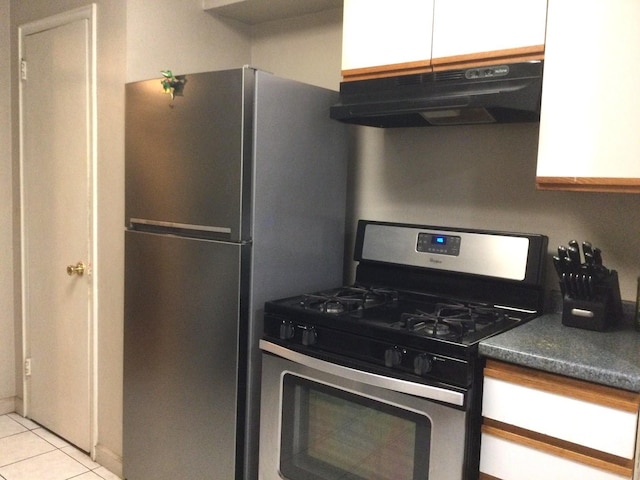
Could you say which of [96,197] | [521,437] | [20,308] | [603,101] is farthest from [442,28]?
[20,308]

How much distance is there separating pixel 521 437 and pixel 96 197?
2009 mm

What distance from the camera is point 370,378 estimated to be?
1666mm

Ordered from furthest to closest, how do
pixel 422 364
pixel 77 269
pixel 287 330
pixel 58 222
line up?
pixel 58 222
pixel 77 269
pixel 287 330
pixel 422 364

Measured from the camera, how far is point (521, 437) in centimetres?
151

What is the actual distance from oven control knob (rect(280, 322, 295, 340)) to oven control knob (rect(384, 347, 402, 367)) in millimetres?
373

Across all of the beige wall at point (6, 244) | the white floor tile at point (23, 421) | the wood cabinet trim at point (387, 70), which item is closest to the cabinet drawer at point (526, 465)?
the wood cabinet trim at point (387, 70)

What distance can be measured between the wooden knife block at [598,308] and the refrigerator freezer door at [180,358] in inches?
41.6

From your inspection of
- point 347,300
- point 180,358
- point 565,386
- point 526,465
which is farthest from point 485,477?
point 180,358

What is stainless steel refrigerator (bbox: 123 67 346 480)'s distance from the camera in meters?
1.98

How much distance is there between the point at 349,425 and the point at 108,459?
141cm

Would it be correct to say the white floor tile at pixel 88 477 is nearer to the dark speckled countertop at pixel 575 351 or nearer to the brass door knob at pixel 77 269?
the brass door knob at pixel 77 269

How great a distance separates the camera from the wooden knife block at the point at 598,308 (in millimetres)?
1700

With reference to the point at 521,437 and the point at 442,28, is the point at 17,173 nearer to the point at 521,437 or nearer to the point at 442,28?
the point at 442,28

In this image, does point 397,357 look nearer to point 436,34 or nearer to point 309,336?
point 309,336
